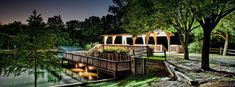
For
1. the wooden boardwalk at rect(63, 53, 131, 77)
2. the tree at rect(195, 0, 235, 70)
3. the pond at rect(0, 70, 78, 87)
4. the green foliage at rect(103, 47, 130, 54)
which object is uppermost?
the tree at rect(195, 0, 235, 70)

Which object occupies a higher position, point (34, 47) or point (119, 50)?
point (34, 47)

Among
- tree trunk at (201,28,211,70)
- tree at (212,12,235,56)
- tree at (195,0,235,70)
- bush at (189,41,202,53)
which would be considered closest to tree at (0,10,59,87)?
tree at (195,0,235,70)

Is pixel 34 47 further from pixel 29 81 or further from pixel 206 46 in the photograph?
pixel 206 46

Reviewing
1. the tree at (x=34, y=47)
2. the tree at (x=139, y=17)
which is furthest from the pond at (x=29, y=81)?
the tree at (x=139, y=17)

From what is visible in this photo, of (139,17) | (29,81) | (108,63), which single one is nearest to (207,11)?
(139,17)

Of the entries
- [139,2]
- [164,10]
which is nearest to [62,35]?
[139,2]

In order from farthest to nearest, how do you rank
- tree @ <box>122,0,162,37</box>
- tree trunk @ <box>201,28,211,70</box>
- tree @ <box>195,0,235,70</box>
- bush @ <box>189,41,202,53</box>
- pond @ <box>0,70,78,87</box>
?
bush @ <box>189,41,202,53</box> < pond @ <box>0,70,78,87</box> < tree @ <box>122,0,162,37</box> < tree trunk @ <box>201,28,211,70</box> < tree @ <box>195,0,235,70</box>

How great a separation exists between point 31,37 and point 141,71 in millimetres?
9256

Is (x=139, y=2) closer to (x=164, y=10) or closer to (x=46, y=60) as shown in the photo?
(x=164, y=10)

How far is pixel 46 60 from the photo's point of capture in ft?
45.5

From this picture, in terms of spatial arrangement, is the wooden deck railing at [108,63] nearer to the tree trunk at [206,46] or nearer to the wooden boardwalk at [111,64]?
the wooden boardwalk at [111,64]

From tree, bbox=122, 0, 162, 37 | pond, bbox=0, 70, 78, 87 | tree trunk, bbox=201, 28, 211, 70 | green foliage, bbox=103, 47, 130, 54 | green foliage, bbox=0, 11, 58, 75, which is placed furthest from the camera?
green foliage, bbox=103, 47, 130, 54

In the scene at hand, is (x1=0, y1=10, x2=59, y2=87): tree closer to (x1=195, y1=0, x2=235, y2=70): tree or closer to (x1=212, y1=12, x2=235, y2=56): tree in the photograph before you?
(x1=195, y1=0, x2=235, y2=70): tree

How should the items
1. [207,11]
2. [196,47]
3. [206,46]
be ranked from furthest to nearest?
[196,47]
[206,46]
[207,11]
